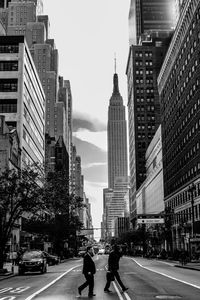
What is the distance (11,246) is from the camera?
239 ft

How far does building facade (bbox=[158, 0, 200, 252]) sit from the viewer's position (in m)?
90.8

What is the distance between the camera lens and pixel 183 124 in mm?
102750

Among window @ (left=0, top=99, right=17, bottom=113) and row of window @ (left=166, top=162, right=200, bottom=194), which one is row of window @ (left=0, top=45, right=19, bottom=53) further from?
row of window @ (left=166, top=162, right=200, bottom=194)

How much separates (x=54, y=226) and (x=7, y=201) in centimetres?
3661

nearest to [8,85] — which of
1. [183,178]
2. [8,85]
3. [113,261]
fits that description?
[8,85]

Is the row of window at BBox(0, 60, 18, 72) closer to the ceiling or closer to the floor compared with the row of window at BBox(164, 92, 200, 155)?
closer to the ceiling

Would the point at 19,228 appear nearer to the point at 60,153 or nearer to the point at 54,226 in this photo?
the point at 54,226

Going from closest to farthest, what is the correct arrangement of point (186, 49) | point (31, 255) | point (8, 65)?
point (31, 255)
point (8, 65)
point (186, 49)

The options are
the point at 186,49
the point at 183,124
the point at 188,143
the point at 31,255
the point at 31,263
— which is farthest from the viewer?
the point at 183,124

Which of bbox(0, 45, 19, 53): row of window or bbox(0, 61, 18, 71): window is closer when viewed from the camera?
bbox(0, 61, 18, 71): window

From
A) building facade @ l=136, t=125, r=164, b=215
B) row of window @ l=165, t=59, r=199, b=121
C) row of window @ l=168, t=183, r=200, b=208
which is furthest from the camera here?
building facade @ l=136, t=125, r=164, b=215

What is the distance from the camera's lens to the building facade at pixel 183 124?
90750 millimetres

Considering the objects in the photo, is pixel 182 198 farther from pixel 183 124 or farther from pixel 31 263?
pixel 31 263

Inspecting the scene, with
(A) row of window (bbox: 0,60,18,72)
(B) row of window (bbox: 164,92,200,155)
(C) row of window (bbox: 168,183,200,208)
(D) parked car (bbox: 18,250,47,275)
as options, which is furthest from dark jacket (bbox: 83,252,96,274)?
(A) row of window (bbox: 0,60,18,72)
